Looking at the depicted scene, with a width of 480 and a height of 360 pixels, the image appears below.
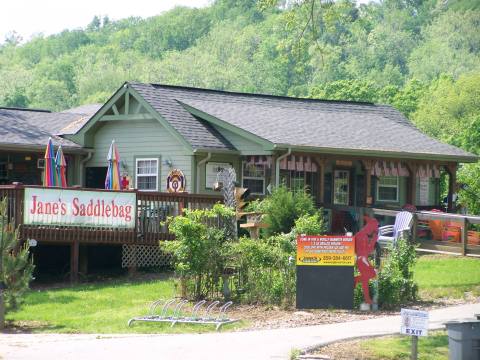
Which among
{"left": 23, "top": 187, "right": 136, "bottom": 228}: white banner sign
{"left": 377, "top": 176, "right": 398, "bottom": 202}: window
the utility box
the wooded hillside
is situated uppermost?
the wooded hillside

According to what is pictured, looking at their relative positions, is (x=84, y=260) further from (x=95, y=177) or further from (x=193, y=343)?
(x=193, y=343)

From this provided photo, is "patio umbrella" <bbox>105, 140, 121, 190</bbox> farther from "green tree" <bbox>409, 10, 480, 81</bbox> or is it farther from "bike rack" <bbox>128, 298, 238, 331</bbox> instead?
"green tree" <bbox>409, 10, 480, 81</bbox>

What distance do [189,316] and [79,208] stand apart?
6.95 metres

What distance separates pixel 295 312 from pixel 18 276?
5.06 meters

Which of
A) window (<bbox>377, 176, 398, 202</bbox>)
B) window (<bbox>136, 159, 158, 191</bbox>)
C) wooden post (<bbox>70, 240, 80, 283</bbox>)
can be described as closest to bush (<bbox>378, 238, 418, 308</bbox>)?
wooden post (<bbox>70, 240, 80, 283</bbox>)

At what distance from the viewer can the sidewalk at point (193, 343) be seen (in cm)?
1497

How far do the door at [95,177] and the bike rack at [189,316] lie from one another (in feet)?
43.2

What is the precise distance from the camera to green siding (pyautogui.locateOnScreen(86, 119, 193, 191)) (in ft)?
100

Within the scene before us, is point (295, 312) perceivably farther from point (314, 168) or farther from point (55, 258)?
point (314, 168)

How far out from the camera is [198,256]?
810 inches

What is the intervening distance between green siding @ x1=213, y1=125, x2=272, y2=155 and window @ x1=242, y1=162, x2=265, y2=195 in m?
0.90

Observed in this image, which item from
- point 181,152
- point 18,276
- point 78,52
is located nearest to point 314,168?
point 181,152

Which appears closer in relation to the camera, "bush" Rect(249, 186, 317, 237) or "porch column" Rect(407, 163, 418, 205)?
"bush" Rect(249, 186, 317, 237)

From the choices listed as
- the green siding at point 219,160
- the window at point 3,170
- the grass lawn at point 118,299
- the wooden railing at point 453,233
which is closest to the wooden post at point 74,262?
the grass lawn at point 118,299
